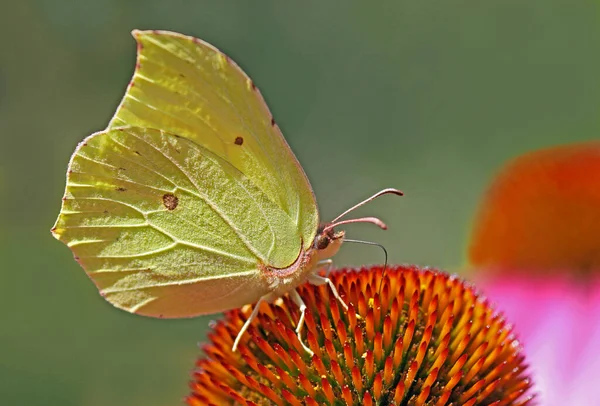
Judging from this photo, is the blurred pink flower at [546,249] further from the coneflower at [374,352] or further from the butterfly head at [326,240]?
the butterfly head at [326,240]

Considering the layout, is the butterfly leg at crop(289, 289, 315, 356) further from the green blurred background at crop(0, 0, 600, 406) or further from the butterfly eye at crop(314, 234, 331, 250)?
the green blurred background at crop(0, 0, 600, 406)

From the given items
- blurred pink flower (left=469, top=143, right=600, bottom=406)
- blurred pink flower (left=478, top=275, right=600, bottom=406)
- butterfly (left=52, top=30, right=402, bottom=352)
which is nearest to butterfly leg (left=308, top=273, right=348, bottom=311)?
butterfly (left=52, top=30, right=402, bottom=352)

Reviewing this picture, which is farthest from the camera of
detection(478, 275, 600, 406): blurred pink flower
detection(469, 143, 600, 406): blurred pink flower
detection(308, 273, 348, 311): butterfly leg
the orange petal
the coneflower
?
the orange petal

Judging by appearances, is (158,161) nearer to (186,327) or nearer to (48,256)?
(186,327)

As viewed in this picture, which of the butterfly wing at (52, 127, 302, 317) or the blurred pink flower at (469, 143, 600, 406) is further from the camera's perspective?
the blurred pink flower at (469, 143, 600, 406)

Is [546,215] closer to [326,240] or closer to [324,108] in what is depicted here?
[326,240]

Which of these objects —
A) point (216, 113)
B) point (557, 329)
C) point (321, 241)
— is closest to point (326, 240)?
point (321, 241)
